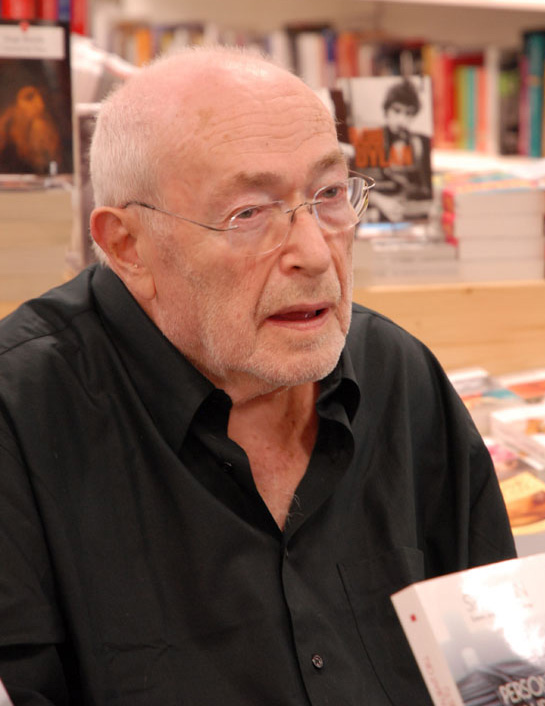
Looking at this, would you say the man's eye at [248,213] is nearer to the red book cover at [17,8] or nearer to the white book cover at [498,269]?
the white book cover at [498,269]

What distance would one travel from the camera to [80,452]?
3.44 ft

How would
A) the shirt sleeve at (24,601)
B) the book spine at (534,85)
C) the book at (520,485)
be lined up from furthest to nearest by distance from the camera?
the book spine at (534,85) < the book at (520,485) < the shirt sleeve at (24,601)

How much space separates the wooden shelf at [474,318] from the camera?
1.90 metres

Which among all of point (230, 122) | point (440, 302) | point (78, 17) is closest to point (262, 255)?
point (230, 122)

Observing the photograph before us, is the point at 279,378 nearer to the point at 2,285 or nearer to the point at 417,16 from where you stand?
the point at 2,285

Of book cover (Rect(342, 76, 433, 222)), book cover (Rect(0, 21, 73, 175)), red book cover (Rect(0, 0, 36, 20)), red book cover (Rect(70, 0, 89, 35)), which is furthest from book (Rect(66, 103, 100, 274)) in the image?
red book cover (Rect(70, 0, 89, 35))

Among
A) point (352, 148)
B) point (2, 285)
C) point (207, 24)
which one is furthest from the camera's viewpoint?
point (207, 24)

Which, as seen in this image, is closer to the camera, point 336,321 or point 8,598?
point 8,598

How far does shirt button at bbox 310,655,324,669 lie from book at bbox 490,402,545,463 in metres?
0.70

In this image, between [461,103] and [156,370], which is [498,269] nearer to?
[156,370]

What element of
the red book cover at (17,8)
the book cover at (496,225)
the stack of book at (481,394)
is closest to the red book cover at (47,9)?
the red book cover at (17,8)

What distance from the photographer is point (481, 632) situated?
2.60ft

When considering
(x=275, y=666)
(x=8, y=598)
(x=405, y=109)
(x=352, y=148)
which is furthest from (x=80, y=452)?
(x=405, y=109)

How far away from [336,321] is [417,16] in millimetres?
2885
